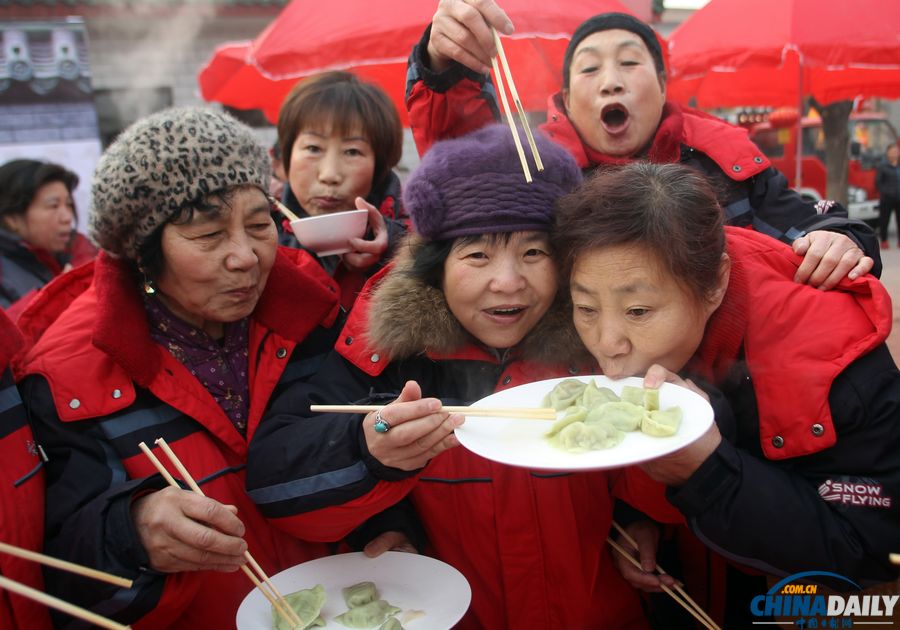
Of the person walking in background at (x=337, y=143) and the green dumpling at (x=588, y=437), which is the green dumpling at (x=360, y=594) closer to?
the green dumpling at (x=588, y=437)

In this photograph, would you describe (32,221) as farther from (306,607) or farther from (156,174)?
(306,607)

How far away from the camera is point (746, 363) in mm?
1782

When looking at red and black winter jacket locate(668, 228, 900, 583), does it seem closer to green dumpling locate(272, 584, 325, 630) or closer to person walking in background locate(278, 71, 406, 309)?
green dumpling locate(272, 584, 325, 630)

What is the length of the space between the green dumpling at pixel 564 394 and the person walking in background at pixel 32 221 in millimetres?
4243

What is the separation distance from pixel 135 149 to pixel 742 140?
218 centimetres

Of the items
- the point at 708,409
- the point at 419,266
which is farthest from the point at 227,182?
the point at 708,409

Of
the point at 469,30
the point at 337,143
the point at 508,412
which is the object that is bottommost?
the point at 508,412

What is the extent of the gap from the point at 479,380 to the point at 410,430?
19.1 inches

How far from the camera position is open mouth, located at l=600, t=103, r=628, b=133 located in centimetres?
276

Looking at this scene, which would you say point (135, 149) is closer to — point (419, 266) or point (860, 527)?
point (419, 266)

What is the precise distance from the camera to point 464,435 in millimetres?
1527

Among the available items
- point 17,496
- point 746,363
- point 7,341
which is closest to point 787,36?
point 746,363

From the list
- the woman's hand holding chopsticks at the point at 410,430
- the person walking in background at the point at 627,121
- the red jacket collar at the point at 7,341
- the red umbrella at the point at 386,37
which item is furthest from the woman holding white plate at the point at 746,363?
the red umbrella at the point at 386,37

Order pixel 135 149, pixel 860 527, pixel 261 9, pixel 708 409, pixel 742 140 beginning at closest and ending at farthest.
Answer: pixel 708 409 < pixel 860 527 < pixel 135 149 < pixel 742 140 < pixel 261 9
